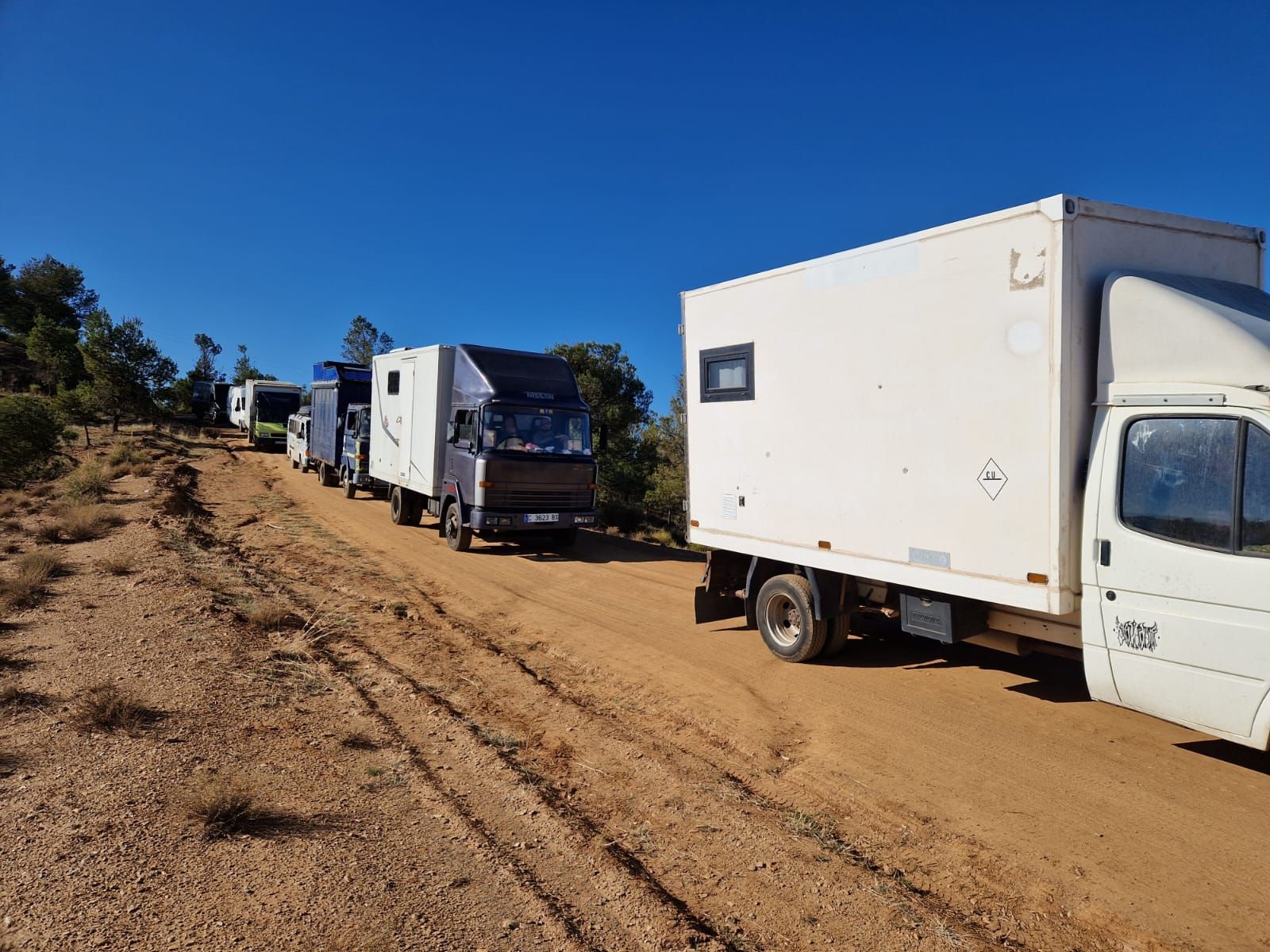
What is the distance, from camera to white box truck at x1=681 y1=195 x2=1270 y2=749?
4.32 meters

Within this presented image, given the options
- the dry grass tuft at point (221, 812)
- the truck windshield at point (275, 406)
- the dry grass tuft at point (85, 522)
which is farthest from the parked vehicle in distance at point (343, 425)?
the dry grass tuft at point (221, 812)

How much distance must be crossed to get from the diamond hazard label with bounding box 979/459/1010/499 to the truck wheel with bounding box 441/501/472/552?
9.89 meters

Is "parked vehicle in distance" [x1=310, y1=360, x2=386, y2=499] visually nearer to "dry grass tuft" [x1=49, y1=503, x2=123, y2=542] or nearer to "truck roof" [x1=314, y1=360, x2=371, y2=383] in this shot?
"truck roof" [x1=314, y1=360, x2=371, y2=383]

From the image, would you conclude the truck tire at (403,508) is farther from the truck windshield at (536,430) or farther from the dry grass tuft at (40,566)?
the dry grass tuft at (40,566)

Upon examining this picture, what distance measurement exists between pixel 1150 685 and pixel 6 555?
42.4 feet

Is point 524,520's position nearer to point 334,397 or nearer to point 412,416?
point 412,416

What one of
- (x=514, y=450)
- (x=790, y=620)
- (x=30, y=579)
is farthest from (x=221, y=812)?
(x=514, y=450)

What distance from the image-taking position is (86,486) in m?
16.5

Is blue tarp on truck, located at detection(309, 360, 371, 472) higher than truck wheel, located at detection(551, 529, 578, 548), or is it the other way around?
blue tarp on truck, located at detection(309, 360, 371, 472)

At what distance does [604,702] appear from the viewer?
625 cm

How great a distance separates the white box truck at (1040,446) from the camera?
4.32 m

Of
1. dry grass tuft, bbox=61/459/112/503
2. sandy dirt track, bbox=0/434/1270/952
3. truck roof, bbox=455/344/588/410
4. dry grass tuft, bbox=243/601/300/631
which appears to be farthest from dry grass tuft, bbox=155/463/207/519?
dry grass tuft, bbox=243/601/300/631

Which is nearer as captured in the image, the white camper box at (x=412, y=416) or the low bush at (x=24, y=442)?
the white camper box at (x=412, y=416)

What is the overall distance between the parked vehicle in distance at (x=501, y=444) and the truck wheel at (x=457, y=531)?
0.02 meters
